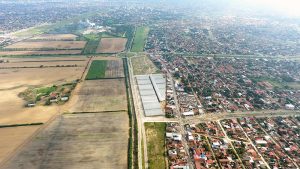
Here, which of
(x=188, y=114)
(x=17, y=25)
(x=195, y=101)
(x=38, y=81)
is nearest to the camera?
(x=188, y=114)

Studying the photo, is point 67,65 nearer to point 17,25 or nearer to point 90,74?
point 90,74

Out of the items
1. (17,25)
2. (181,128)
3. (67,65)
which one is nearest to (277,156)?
(181,128)

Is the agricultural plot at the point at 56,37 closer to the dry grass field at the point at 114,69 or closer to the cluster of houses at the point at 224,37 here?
the cluster of houses at the point at 224,37

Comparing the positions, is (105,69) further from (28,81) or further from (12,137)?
(12,137)

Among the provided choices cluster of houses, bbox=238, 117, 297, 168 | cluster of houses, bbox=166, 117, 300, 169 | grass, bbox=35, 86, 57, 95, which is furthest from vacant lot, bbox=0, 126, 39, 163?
cluster of houses, bbox=238, 117, 297, 168

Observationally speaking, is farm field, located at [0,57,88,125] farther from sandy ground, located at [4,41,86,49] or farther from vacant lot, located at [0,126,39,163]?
sandy ground, located at [4,41,86,49]

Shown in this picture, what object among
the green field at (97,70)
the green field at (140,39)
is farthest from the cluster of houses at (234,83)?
the green field at (97,70)

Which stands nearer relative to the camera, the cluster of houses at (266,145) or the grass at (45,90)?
the cluster of houses at (266,145)
